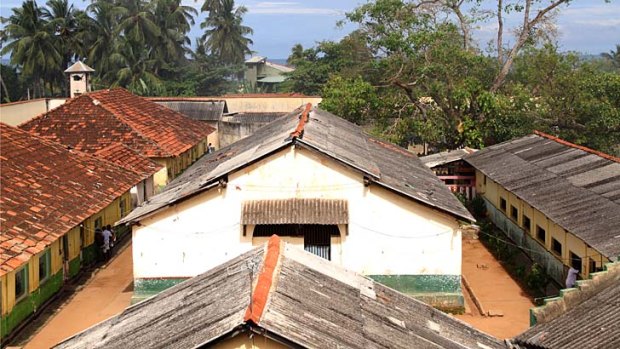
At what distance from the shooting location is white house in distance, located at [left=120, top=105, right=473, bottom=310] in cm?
1838

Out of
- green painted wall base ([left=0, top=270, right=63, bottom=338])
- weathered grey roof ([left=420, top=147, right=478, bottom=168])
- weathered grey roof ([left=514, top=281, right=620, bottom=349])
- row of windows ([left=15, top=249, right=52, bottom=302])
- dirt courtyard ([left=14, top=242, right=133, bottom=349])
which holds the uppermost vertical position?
weathered grey roof ([left=420, top=147, right=478, bottom=168])

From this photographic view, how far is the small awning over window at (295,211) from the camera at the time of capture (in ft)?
59.8

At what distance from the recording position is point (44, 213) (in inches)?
751

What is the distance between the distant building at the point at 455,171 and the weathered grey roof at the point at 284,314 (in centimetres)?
2003

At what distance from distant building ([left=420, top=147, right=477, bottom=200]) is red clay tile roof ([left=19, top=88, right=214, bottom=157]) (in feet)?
32.4

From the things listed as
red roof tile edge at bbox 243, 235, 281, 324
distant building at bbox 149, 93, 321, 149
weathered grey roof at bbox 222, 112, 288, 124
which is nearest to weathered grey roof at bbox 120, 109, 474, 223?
red roof tile edge at bbox 243, 235, 281, 324

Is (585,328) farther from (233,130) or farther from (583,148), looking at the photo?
(233,130)

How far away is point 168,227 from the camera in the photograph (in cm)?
1869

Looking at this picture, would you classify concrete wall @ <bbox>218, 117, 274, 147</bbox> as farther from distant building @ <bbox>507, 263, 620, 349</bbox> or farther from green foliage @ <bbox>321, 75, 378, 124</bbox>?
distant building @ <bbox>507, 263, 620, 349</bbox>

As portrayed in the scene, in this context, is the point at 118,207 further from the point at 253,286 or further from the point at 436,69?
the point at 253,286

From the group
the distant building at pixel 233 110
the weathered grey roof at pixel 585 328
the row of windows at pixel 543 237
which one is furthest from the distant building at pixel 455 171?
the weathered grey roof at pixel 585 328

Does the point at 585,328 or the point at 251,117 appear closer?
the point at 585,328

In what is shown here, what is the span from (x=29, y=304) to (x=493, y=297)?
1108cm

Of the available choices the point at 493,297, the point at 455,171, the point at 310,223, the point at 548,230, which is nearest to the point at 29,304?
the point at 310,223
